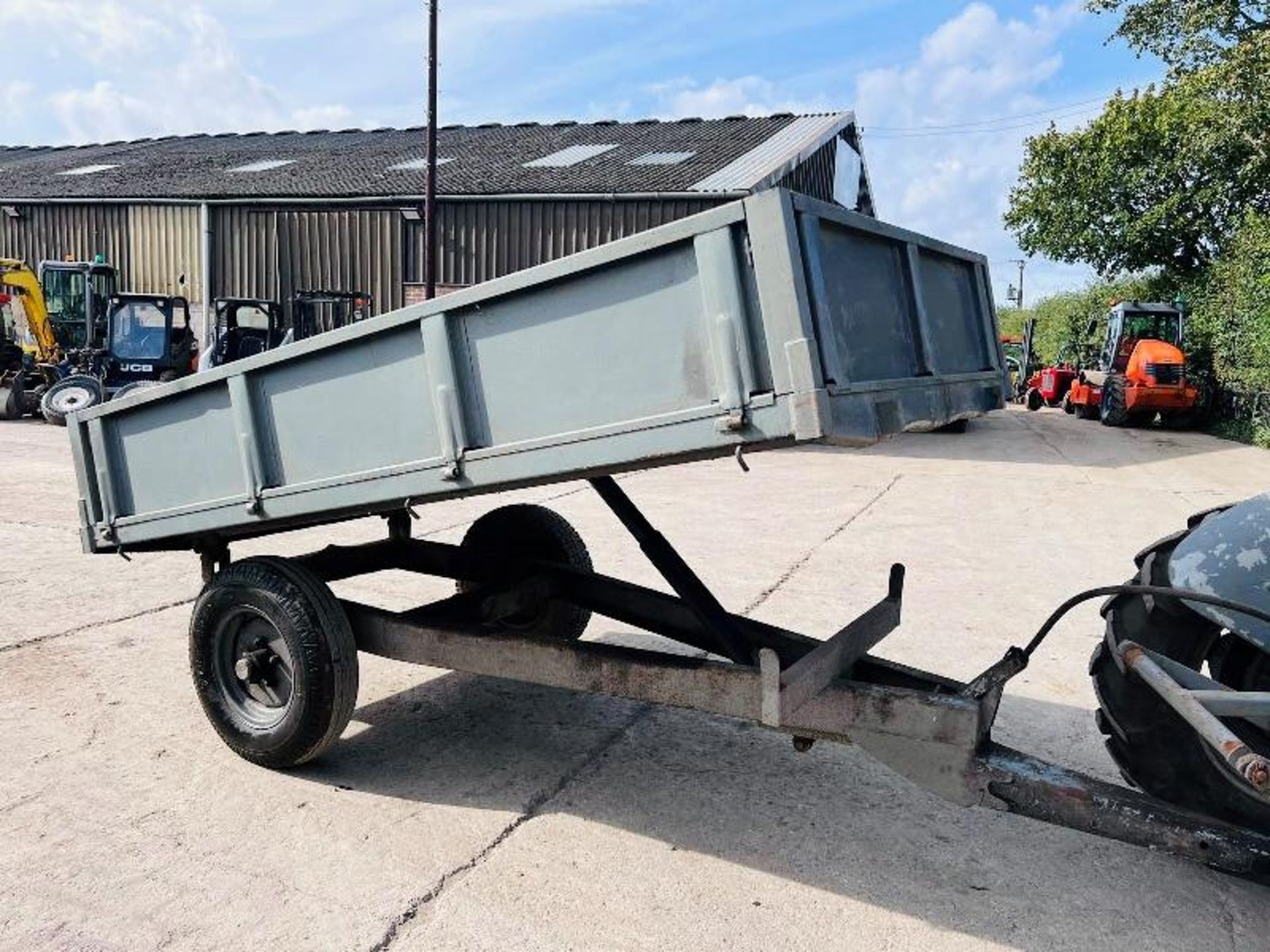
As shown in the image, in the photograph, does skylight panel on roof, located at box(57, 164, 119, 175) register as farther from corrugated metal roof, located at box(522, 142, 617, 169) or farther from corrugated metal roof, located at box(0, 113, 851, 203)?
corrugated metal roof, located at box(522, 142, 617, 169)

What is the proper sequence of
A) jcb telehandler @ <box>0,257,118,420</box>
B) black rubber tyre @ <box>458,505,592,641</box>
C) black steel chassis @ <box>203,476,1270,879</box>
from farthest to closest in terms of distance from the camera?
jcb telehandler @ <box>0,257,118,420</box> < black rubber tyre @ <box>458,505,592,641</box> < black steel chassis @ <box>203,476,1270,879</box>

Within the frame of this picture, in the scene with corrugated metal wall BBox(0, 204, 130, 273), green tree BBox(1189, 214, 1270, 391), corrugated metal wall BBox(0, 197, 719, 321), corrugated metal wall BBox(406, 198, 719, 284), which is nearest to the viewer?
green tree BBox(1189, 214, 1270, 391)

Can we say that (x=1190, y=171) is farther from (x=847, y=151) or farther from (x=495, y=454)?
(x=495, y=454)

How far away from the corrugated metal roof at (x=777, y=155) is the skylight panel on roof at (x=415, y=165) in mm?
7145

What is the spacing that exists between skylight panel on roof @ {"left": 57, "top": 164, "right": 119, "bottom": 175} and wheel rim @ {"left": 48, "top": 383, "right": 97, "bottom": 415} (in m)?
11.1

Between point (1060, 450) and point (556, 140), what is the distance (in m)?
14.2

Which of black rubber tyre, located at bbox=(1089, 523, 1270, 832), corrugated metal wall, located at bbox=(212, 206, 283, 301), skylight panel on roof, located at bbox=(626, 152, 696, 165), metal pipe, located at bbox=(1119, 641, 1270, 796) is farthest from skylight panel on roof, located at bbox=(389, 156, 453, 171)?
metal pipe, located at bbox=(1119, 641, 1270, 796)

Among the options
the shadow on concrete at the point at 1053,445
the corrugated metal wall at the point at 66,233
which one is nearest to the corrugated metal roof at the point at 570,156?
the shadow on concrete at the point at 1053,445

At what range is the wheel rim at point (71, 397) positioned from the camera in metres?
17.4

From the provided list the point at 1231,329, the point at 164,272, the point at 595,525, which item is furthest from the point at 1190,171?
the point at 164,272

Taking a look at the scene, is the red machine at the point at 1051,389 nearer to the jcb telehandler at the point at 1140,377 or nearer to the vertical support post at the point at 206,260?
the jcb telehandler at the point at 1140,377

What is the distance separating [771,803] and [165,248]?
75.3 ft

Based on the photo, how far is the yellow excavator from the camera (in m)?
18.6

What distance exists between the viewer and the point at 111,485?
4.18 meters
